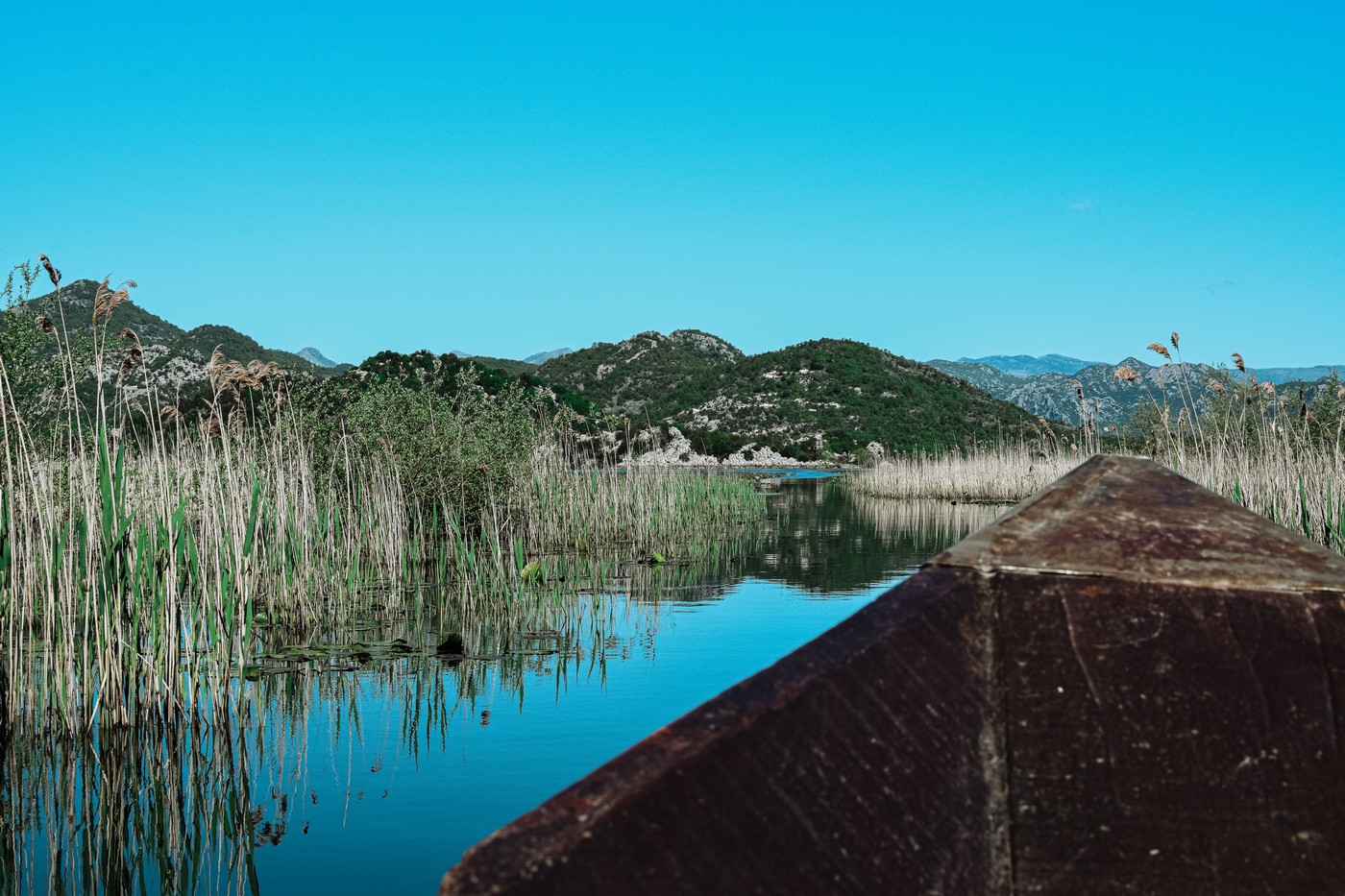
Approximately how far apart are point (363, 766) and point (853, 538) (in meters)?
13.8

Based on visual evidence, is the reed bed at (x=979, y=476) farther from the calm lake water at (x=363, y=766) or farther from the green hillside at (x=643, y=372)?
the green hillside at (x=643, y=372)

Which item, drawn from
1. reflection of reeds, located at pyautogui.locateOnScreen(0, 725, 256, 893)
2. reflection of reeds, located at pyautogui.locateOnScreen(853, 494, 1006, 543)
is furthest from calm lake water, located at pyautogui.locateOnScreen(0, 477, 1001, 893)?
reflection of reeds, located at pyautogui.locateOnScreen(853, 494, 1006, 543)

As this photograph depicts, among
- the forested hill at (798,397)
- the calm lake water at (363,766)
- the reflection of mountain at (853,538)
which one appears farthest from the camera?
the forested hill at (798,397)

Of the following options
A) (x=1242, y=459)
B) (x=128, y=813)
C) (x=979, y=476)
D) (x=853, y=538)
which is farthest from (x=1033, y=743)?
(x=979, y=476)

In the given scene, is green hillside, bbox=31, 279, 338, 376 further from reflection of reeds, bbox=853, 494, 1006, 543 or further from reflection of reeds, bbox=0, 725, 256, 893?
reflection of reeds, bbox=0, 725, 256, 893

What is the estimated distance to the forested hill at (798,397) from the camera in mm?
58438

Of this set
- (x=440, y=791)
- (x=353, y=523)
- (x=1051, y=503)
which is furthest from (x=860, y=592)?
(x=1051, y=503)

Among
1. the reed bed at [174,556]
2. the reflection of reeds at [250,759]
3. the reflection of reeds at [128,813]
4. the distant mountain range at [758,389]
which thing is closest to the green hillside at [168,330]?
the distant mountain range at [758,389]

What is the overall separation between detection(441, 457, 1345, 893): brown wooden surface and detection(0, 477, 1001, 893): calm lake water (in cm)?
378

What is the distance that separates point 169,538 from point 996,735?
18.0 feet

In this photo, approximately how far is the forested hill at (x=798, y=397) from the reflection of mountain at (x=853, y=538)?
22.8 meters

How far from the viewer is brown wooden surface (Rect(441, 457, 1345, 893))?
1.06m

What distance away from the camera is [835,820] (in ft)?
3.59

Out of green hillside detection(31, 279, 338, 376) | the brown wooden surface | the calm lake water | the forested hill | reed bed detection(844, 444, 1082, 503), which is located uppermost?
green hillside detection(31, 279, 338, 376)
